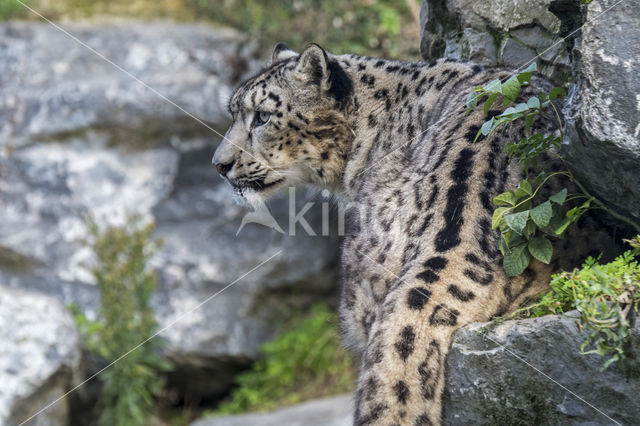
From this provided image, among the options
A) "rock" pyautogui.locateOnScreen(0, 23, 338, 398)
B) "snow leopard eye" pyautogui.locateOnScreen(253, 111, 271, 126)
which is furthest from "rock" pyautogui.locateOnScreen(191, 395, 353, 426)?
"snow leopard eye" pyautogui.locateOnScreen(253, 111, 271, 126)

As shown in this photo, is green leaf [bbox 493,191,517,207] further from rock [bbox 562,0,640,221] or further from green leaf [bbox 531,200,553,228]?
rock [bbox 562,0,640,221]

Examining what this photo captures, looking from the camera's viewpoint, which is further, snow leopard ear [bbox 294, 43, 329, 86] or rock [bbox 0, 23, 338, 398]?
rock [bbox 0, 23, 338, 398]

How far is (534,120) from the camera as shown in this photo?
4035 millimetres

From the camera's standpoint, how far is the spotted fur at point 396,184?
322cm

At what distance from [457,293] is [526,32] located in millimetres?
2588

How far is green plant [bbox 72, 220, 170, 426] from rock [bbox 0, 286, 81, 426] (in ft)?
1.28

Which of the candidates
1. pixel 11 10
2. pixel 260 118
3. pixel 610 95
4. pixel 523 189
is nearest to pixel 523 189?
pixel 523 189

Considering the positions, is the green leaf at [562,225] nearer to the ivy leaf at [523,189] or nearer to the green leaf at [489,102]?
the ivy leaf at [523,189]

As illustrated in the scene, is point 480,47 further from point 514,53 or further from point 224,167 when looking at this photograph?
point 224,167

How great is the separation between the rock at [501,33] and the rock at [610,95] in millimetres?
1696

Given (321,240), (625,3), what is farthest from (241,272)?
(625,3)

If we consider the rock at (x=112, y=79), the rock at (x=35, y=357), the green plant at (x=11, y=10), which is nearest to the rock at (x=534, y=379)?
the rock at (x=35, y=357)

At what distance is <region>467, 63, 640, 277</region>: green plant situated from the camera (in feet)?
11.4

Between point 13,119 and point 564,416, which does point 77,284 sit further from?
point 564,416
